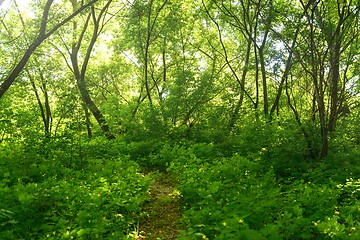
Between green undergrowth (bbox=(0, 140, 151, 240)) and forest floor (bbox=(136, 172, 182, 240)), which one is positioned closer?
green undergrowth (bbox=(0, 140, 151, 240))

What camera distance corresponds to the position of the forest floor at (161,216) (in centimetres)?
618

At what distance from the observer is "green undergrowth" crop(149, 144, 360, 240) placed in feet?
14.3

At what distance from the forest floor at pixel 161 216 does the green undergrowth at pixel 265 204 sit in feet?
1.10

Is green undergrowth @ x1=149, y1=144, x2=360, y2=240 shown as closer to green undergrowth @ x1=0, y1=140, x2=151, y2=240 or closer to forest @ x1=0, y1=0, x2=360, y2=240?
forest @ x1=0, y1=0, x2=360, y2=240

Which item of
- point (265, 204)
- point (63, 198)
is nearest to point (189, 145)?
point (63, 198)

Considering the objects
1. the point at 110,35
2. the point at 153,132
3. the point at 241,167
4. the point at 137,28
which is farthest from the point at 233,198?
the point at 110,35

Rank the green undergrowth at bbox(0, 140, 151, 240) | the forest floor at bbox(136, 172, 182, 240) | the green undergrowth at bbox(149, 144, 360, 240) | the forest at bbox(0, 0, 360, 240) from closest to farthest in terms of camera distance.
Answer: the green undergrowth at bbox(149, 144, 360, 240), the green undergrowth at bbox(0, 140, 151, 240), the forest at bbox(0, 0, 360, 240), the forest floor at bbox(136, 172, 182, 240)

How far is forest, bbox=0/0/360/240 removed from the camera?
5262 millimetres

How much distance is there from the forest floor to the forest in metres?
0.04

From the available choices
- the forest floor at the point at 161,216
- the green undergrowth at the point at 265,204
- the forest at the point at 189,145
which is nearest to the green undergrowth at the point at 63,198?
the forest at the point at 189,145

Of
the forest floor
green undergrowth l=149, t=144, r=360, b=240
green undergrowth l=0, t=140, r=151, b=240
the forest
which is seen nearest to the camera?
green undergrowth l=149, t=144, r=360, b=240

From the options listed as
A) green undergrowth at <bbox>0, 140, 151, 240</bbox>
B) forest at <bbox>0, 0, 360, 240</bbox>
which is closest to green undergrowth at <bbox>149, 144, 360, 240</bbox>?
forest at <bbox>0, 0, 360, 240</bbox>

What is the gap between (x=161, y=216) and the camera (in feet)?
23.1

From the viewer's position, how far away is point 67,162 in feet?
31.1
